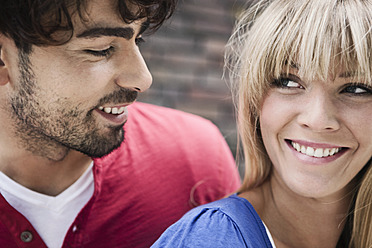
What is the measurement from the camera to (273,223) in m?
1.55

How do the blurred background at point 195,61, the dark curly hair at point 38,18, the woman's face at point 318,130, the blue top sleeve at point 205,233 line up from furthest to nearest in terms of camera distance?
the blurred background at point 195,61 < the dark curly hair at point 38,18 < the woman's face at point 318,130 < the blue top sleeve at point 205,233

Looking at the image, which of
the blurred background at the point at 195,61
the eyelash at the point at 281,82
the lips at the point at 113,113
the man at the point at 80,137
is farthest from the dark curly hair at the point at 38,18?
the blurred background at the point at 195,61

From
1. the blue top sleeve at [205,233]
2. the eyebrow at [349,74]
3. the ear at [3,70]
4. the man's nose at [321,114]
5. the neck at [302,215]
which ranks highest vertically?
the eyebrow at [349,74]

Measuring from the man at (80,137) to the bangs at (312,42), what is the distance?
1.33 feet

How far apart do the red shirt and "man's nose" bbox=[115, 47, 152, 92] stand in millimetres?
355

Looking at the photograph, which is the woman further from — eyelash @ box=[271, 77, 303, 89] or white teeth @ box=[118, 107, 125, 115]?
white teeth @ box=[118, 107, 125, 115]

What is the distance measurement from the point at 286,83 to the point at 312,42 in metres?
0.15

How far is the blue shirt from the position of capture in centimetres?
128

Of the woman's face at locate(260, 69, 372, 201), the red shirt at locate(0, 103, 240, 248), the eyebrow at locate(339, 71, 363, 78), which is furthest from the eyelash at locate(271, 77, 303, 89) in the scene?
the red shirt at locate(0, 103, 240, 248)

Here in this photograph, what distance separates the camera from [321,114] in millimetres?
1360

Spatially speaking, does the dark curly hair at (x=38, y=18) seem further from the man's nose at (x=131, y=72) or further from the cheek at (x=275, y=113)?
the cheek at (x=275, y=113)

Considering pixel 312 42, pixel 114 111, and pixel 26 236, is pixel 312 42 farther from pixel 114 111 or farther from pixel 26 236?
pixel 26 236

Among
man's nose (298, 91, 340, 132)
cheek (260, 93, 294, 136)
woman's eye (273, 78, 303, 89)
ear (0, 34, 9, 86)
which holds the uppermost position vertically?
woman's eye (273, 78, 303, 89)

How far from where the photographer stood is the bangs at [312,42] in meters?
1.34
